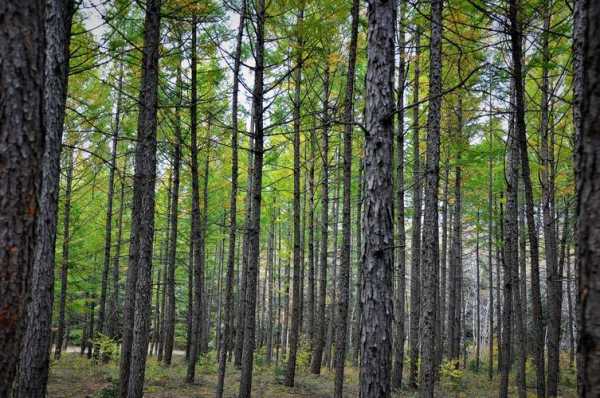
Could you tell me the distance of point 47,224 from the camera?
561cm

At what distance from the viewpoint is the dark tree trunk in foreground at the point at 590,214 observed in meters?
1.53

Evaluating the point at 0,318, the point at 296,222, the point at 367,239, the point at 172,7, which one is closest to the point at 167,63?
the point at 172,7

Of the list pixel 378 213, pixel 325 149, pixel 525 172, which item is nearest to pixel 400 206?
pixel 325 149

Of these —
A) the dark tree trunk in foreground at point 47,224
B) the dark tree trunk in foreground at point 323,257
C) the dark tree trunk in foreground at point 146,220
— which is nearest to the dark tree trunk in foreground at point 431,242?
the dark tree trunk in foreground at point 146,220

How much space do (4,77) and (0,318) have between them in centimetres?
132

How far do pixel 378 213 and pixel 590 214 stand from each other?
277 cm

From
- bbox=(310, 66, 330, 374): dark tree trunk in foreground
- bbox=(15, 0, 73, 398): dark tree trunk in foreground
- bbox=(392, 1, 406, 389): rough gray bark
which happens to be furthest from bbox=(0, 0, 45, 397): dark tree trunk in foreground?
bbox=(310, 66, 330, 374): dark tree trunk in foreground

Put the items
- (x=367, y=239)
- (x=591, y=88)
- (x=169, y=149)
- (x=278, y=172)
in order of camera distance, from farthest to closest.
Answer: (x=278, y=172)
(x=169, y=149)
(x=367, y=239)
(x=591, y=88)

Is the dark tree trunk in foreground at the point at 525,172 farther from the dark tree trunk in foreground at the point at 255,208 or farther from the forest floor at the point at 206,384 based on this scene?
the dark tree trunk in foreground at the point at 255,208

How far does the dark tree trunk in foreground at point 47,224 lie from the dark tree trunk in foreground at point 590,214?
5996 millimetres

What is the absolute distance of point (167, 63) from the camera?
11375 millimetres

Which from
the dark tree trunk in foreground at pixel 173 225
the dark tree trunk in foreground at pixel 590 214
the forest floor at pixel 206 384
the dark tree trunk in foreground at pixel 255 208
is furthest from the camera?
the dark tree trunk in foreground at pixel 173 225

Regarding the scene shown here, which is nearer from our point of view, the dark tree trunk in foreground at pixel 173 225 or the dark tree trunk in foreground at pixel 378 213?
the dark tree trunk in foreground at pixel 378 213

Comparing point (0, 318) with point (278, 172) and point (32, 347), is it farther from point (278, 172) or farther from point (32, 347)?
point (278, 172)
